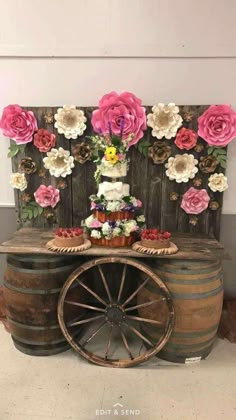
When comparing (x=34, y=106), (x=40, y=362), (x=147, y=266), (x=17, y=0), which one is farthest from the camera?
(x=34, y=106)

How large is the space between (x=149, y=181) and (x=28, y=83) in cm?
109

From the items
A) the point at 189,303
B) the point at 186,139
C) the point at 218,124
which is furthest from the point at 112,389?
the point at 218,124

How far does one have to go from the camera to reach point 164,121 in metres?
2.05

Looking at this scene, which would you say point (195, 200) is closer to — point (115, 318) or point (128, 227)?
point (128, 227)

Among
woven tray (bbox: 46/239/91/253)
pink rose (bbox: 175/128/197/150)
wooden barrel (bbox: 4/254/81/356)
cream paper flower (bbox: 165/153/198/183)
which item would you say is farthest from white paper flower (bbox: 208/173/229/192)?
wooden barrel (bbox: 4/254/81/356)

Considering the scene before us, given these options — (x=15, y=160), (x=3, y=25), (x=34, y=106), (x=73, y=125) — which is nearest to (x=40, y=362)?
(x=15, y=160)

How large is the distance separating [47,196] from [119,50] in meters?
1.10

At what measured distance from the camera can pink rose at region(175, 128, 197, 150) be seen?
2043 millimetres

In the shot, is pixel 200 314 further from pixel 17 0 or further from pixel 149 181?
pixel 17 0

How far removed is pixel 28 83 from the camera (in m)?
2.19

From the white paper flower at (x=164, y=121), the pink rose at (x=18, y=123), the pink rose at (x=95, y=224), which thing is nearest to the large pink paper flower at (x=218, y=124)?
the white paper flower at (x=164, y=121)

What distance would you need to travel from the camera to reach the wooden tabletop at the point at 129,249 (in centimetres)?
178

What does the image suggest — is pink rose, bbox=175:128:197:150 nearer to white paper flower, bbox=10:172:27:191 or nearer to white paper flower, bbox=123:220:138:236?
white paper flower, bbox=123:220:138:236

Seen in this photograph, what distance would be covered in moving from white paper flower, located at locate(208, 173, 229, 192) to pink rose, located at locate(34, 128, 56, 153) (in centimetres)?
111
